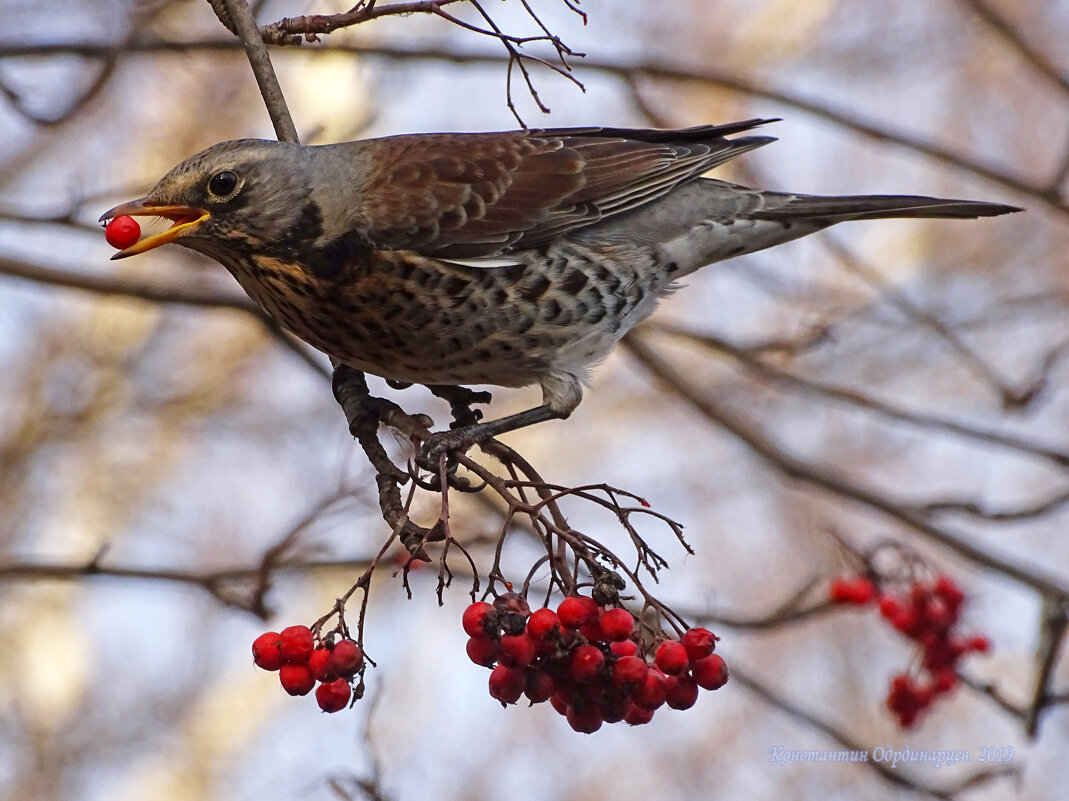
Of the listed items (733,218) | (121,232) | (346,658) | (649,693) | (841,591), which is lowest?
(649,693)

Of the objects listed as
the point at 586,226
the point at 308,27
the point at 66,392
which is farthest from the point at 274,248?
the point at 66,392

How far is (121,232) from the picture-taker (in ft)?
11.5

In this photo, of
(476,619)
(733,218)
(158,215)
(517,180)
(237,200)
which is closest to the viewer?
(476,619)

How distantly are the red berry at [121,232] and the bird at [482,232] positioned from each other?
0.22 feet

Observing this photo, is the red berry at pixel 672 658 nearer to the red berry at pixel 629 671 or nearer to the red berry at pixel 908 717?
the red berry at pixel 629 671

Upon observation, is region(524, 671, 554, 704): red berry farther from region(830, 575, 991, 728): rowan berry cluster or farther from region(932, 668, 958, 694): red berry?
region(932, 668, 958, 694): red berry

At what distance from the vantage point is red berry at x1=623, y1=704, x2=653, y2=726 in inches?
114

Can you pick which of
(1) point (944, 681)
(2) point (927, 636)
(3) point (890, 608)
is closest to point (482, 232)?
(3) point (890, 608)

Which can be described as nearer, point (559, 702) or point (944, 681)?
point (559, 702)

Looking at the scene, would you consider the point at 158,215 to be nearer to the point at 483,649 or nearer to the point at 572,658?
the point at 483,649

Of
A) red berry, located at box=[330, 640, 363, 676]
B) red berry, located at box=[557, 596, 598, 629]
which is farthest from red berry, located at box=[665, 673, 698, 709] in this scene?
red berry, located at box=[330, 640, 363, 676]

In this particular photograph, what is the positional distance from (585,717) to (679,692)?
0.78 ft

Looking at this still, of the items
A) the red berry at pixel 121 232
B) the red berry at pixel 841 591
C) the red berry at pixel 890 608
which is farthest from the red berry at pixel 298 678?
the red berry at pixel 890 608

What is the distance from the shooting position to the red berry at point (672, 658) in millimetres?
2942
